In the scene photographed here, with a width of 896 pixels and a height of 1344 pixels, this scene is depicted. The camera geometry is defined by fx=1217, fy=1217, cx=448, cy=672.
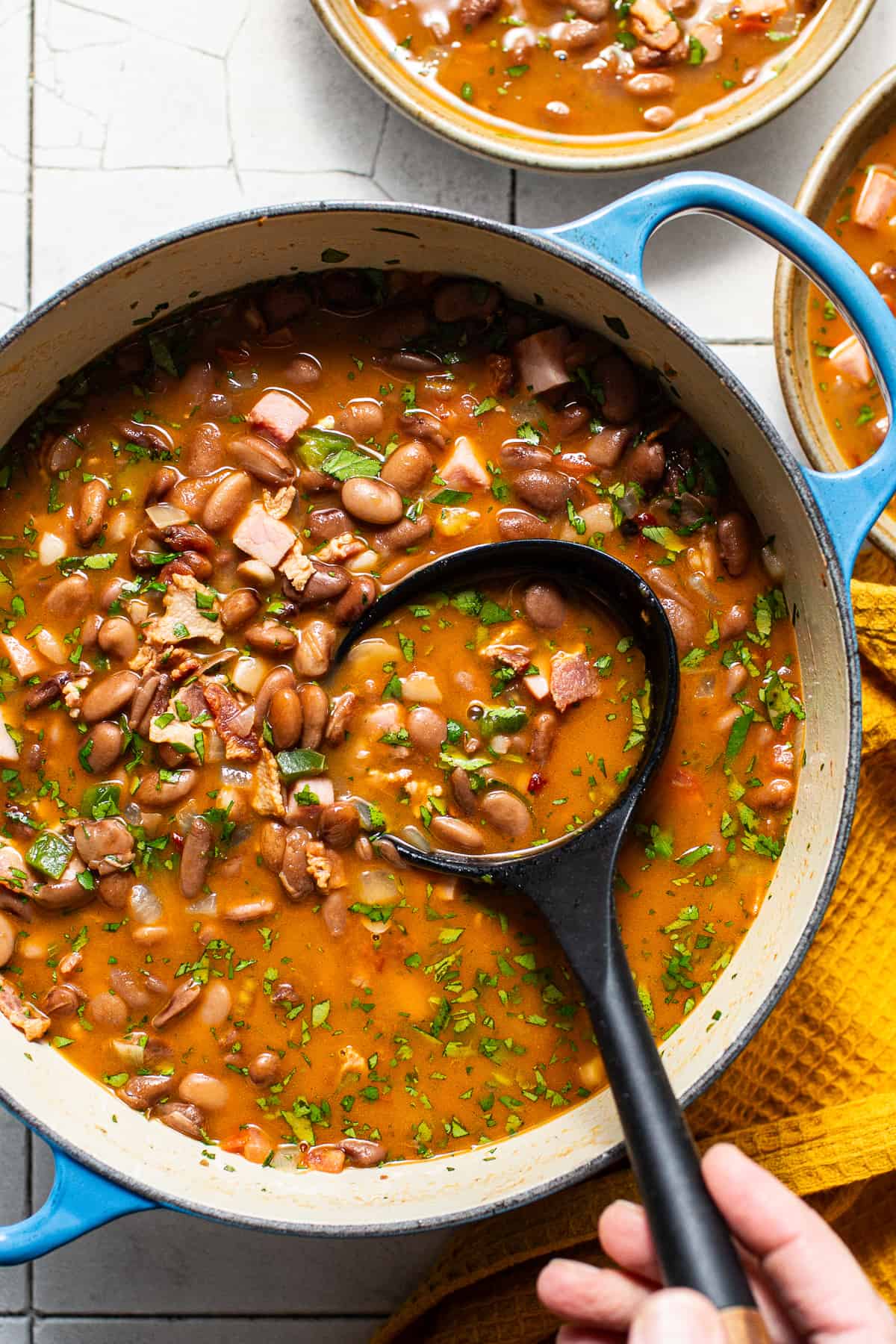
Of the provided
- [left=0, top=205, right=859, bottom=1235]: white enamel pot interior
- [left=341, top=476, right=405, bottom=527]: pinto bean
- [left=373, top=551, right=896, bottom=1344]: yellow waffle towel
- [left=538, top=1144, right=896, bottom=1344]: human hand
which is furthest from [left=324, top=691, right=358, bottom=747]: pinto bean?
[left=373, top=551, right=896, bottom=1344]: yellow waffle towel

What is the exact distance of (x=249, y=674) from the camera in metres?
2.22

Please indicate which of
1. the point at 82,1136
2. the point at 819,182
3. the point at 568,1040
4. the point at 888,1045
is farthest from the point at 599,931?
the point at 819,182

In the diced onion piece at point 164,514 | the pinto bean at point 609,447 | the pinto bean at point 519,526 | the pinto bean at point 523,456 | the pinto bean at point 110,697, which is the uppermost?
the pinto bean at point 609,447

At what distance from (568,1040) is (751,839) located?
0.51 meters

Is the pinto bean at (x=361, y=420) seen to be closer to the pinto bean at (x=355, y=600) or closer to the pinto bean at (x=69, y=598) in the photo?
the pinto bean at (x=355, y=600)

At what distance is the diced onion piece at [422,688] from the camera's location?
2211mm

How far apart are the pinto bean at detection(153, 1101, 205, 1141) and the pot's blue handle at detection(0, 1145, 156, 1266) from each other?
0.22 metres

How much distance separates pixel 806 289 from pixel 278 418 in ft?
3.63

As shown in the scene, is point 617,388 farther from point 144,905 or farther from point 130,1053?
point 130,1053

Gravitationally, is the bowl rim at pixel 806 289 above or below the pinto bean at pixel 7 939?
above

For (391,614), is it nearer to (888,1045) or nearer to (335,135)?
(335,135)

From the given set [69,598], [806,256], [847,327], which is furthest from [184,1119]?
[847,327]

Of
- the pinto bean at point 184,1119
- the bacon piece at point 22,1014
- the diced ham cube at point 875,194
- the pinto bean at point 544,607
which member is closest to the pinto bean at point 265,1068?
the pinto bean at point 184,1119

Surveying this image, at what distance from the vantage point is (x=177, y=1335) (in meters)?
2.62
